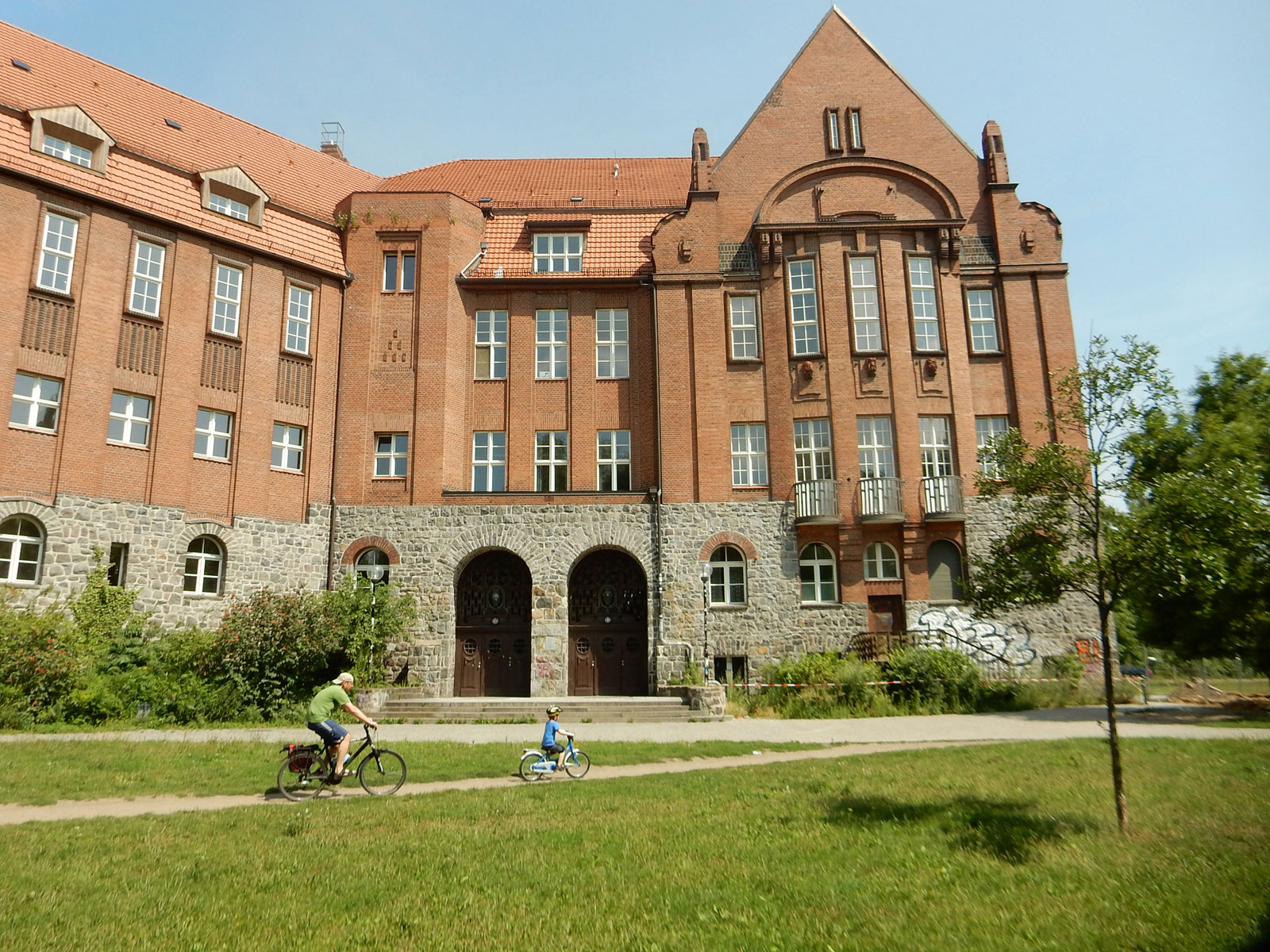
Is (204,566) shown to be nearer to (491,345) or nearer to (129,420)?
(129,420)

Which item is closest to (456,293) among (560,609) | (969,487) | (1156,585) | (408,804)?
(560,609)

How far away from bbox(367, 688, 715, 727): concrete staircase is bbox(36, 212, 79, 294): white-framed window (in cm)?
1388

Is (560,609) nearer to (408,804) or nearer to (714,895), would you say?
(408,804)

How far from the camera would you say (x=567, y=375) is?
28.7m

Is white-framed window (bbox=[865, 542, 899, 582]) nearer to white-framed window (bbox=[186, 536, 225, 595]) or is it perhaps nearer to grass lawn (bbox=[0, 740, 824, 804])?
grass lawn (bbox=[0, 740, 824, 804])

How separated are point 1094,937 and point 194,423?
24.5 meters

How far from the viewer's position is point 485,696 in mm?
25938

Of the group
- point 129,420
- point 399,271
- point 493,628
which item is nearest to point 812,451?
point 493,628

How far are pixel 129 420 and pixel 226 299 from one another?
15.7 feet

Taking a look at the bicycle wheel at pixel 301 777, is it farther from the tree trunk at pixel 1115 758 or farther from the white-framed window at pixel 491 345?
the white-framed window at pixel 491 345

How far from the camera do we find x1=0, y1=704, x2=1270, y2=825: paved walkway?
13484 millimetres

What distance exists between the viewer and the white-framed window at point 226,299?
25234mm

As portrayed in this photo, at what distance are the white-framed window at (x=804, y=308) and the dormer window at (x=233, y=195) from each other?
56.8 ft

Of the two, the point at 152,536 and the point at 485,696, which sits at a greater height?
the point at 152,536
